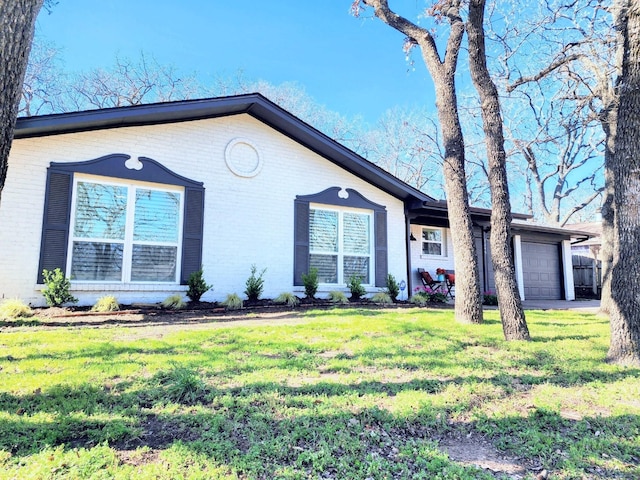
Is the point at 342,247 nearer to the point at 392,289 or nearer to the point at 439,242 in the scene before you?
the point at 392,289

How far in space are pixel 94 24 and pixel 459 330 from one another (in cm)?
1891

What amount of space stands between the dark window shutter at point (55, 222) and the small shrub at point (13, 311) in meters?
0.91

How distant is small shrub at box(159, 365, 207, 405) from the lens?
2.84 meters

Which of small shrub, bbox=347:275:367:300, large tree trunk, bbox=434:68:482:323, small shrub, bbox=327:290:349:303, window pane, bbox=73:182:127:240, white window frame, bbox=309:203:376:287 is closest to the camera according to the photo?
large tree trunk, bbox=434:68:482:323

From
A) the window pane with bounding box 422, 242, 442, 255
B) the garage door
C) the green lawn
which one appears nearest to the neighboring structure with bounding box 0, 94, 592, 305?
the window pane with bounding box 422, 242, 442, 255

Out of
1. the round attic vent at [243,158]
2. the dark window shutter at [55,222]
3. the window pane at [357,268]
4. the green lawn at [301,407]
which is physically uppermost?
the round attic vent at [243,158]

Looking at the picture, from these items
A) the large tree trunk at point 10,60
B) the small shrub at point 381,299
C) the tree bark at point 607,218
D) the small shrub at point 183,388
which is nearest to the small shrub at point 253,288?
the small shrub at point 381,299

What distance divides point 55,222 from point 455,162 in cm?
701

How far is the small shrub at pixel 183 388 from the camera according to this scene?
112 inches

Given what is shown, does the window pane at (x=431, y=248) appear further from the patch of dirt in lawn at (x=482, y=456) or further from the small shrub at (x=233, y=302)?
the patch of dirt in lawn at (x=482, y=456)

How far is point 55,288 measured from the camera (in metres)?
6.58

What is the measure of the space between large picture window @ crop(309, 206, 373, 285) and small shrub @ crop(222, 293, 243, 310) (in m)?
2.26

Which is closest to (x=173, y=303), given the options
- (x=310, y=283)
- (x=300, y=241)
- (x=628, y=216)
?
(x=310, y=283)

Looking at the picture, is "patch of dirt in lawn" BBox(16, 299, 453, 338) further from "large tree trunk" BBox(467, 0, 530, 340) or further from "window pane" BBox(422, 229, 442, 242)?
"window pane" BBox(422, 229, 442, 242)
